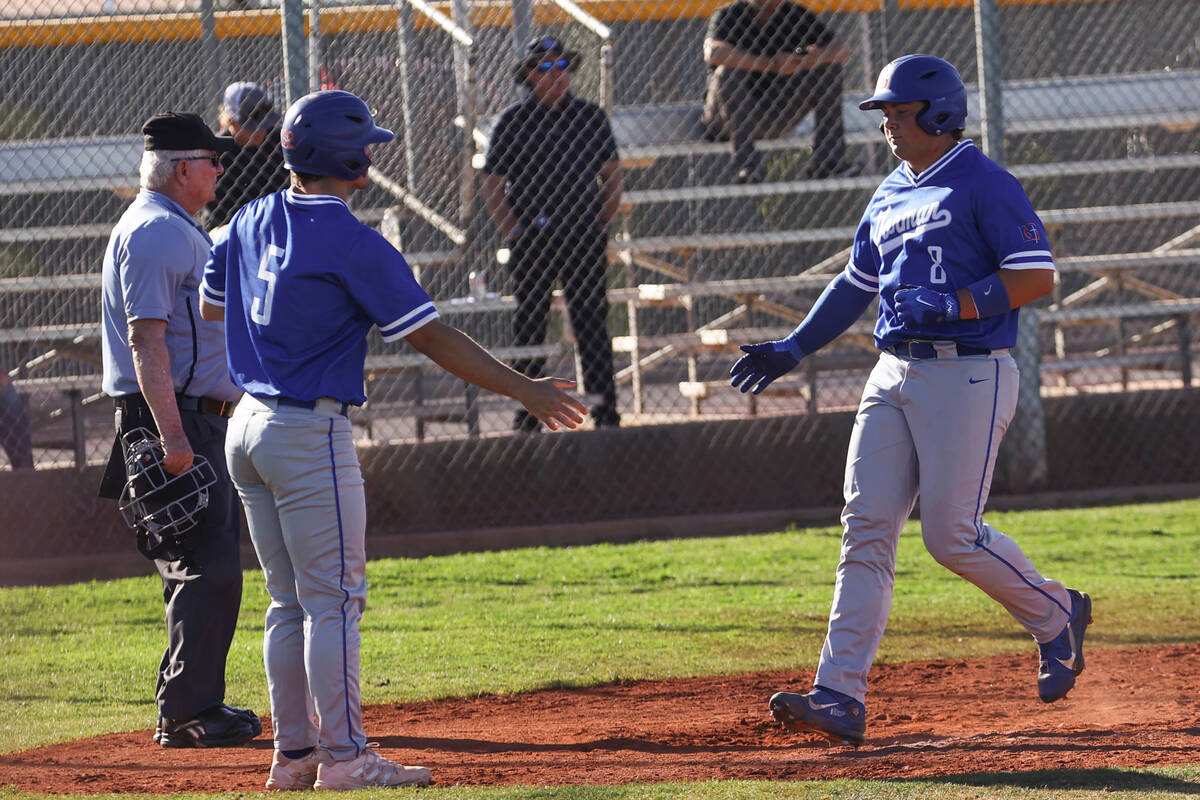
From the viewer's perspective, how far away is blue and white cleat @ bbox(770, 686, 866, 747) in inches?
165

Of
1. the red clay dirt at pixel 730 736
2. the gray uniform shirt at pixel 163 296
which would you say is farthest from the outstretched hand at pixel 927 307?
the gray uniform shirt at pixel 163 296

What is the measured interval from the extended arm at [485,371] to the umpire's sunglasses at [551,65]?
551cm

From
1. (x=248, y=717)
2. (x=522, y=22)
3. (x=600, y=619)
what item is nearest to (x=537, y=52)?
(x=522, y=22)

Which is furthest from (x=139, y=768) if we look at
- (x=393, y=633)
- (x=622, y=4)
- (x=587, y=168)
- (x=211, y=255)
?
(x=622, y=4)

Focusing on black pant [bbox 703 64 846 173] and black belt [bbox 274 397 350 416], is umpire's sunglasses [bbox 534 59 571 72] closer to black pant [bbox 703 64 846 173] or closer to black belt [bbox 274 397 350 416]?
black pant [bbox 703 64 846 173]

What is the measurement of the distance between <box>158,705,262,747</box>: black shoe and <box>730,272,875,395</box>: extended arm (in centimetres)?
203

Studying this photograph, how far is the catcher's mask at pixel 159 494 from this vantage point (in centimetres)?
469

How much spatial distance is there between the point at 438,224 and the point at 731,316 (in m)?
3.22

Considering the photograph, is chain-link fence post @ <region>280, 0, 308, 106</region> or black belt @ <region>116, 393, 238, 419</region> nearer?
black belt @ <region>116, 393, 238, 419</region>

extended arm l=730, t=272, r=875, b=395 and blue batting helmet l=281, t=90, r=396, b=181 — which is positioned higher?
blue batting helmet l=281, t=90, r=396, b=181

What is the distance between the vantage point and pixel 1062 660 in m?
4.50

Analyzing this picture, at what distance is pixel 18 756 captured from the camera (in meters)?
4.74

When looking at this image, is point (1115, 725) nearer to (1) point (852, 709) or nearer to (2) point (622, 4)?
(1) point (852, 709)

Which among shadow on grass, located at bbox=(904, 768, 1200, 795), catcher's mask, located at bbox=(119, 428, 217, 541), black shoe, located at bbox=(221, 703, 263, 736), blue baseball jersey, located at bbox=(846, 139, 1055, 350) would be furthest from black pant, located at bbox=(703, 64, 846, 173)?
shadow on grass, located at bbox=(904, 768, 1200, 795)
